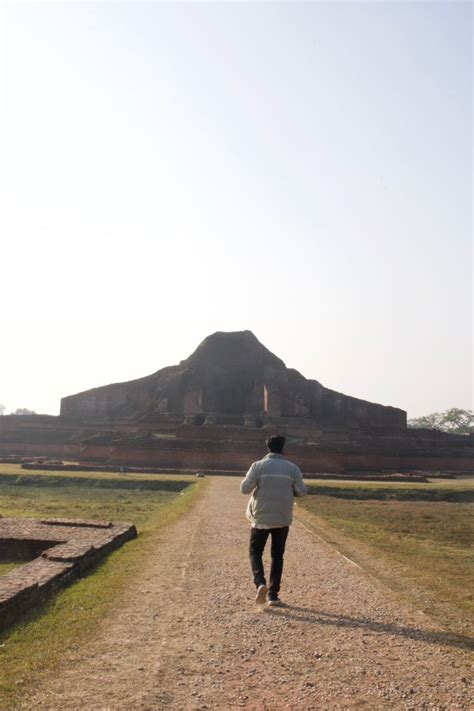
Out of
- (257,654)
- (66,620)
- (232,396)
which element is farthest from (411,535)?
(232,396)

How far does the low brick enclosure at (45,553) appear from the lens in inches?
223

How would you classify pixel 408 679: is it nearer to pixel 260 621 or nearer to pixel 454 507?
pixel 260 621

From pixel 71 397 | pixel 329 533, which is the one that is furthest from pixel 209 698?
pixel 71 397

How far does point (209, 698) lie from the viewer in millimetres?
3658

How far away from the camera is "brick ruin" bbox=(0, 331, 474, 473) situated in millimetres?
32812

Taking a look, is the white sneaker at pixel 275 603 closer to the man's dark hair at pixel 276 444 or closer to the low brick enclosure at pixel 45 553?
the man's dark hair at pixel 276 444

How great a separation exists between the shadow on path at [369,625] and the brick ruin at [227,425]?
2685 cm

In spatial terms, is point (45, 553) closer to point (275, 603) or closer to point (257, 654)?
point (275, 603)

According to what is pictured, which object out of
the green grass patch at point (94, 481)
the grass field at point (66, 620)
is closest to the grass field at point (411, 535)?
the grass field at point (66, 620)

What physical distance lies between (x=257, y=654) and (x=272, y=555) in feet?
5.33

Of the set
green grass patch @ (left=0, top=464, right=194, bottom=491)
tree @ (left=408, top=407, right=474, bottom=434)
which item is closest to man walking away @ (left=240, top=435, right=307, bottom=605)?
green grass patch @ (left=0, top=464, right=194, bottom=491)

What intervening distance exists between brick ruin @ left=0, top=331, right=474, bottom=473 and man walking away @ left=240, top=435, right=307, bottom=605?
2639cm

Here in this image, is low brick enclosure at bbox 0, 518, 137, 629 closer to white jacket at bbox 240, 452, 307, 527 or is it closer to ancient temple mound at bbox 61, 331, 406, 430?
white jacket at bbox 240, 452, 307, 527

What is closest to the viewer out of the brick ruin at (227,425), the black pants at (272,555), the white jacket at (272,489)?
the black pants at (272,555)
